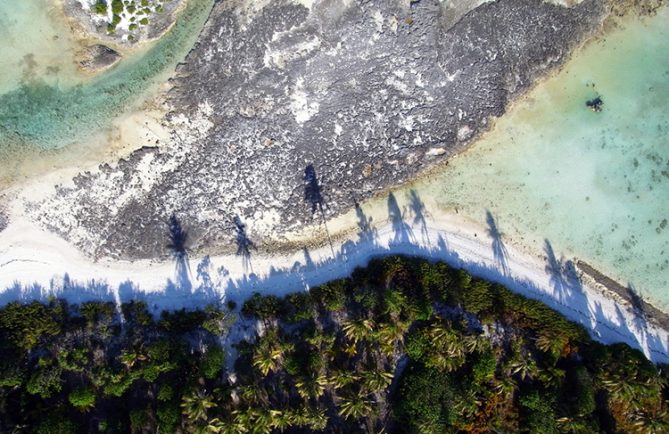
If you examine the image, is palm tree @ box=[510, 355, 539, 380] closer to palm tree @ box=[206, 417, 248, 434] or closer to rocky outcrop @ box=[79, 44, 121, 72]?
palm tree @ box=[206, 417, 248, 434]

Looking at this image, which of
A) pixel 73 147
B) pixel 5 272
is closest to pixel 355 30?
pixel 73 147

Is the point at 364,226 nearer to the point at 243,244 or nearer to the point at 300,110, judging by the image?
the point at 243,244

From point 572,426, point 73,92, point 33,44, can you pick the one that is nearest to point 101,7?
point 33,44

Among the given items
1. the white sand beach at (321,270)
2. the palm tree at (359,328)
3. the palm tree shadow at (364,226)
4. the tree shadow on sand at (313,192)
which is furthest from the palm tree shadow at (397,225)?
the palm tree at (359,328)

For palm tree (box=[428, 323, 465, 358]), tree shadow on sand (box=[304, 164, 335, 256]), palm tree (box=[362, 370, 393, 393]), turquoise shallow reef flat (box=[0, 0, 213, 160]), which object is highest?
turquoise shallow reef flat (box=[0, 0, 213, 160])

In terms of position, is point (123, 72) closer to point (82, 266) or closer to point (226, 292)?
point (82, 266)

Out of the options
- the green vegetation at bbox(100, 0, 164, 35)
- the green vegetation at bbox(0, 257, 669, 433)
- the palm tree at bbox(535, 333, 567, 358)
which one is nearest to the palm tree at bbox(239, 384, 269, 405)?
the green vegetation at bbox(0, 257, 669, 433)
